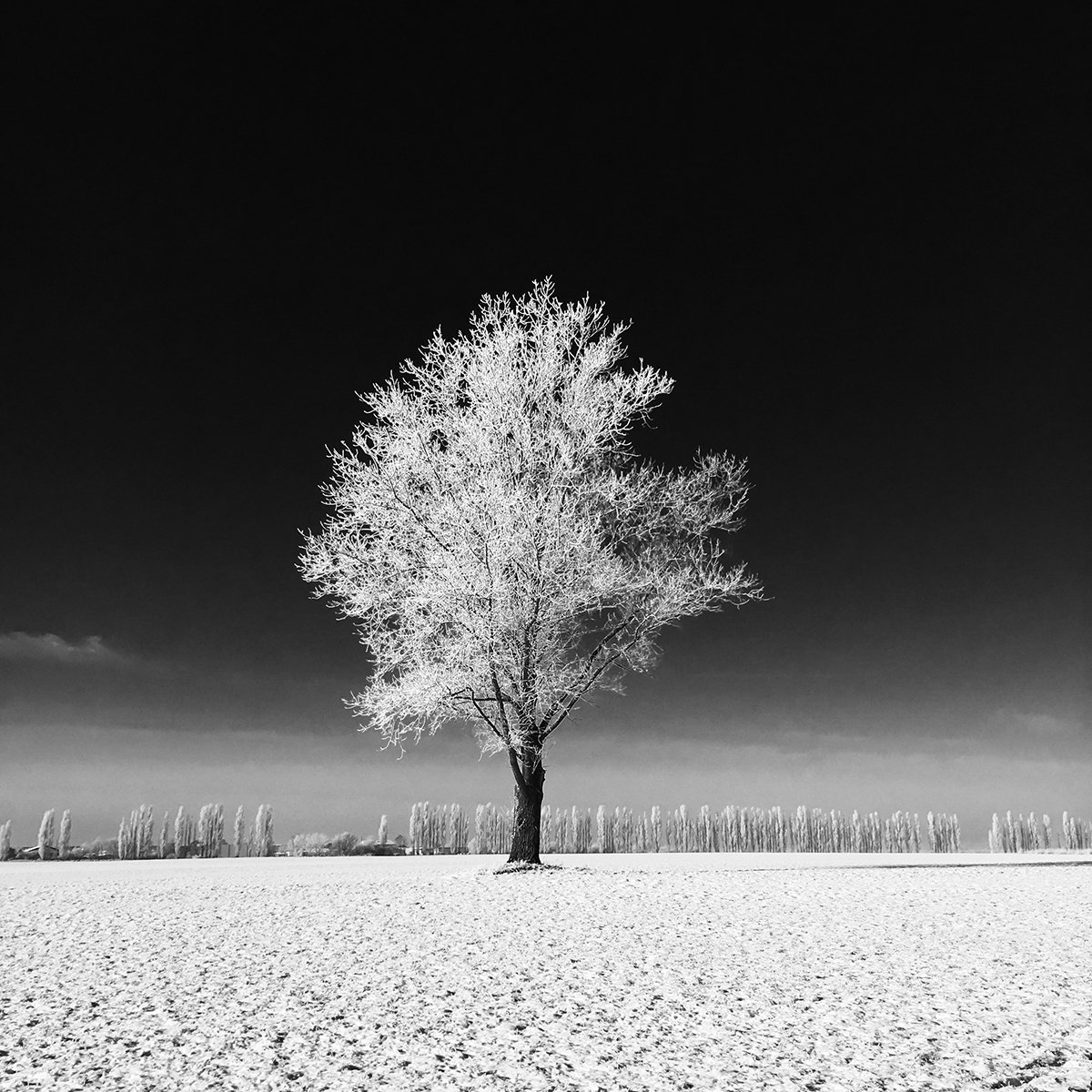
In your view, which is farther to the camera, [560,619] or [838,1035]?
[560,619]

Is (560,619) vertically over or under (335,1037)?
over

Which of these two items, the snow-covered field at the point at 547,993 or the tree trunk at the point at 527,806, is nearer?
the snow-covered field at the point at 547,993

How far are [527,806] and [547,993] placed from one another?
41.3 feet

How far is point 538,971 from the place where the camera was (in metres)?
7.27

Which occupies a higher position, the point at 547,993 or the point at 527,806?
the point at 527,806

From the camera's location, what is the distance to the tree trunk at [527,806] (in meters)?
18.6

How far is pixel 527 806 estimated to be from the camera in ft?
61.9

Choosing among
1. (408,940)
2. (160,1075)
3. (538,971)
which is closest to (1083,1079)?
(538,971)

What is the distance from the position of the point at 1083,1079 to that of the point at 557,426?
16473mm

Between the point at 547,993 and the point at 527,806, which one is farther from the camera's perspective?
the point at 527,806

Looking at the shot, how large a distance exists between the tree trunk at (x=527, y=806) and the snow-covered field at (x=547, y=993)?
19.6ft

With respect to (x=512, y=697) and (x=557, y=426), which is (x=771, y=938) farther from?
(x=557, y=426)

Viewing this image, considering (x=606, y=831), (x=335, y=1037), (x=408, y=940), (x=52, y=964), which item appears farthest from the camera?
(x=606, y=831)

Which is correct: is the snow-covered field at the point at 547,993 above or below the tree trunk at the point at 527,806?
below
